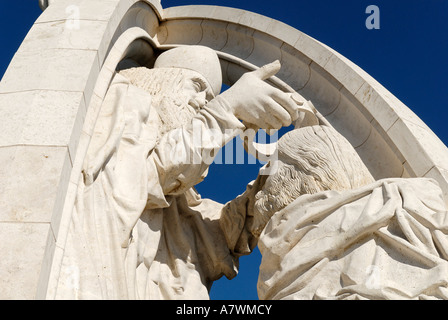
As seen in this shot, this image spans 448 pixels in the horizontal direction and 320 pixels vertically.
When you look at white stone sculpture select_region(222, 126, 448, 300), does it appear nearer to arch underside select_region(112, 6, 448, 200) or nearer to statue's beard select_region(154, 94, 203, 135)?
arch underside select_region(112, 6, 448, 200)

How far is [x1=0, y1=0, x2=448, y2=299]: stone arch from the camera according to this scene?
4.23 metres

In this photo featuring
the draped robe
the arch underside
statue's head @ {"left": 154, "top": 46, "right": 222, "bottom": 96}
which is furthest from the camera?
statue's head @ {"left": 154, "top": 46, "right": 222, "bottom": 96}

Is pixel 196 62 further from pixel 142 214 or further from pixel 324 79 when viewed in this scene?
pixel 142 214

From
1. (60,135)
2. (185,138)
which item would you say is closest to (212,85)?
(185,138)

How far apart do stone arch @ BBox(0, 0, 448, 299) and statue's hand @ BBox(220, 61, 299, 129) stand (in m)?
0.83

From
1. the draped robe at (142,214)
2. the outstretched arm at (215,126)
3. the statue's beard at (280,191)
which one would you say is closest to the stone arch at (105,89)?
the draped robe at (142,214)

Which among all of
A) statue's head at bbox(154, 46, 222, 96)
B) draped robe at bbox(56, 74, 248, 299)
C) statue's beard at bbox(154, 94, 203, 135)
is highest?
statue's head at bbox(154, 46, 222, 96)

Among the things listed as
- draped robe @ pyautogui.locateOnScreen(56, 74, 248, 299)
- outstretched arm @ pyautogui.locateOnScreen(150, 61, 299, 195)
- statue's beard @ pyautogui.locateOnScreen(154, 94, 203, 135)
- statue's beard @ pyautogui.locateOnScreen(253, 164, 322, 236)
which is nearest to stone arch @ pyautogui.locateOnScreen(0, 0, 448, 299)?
draped robe @ pyautogui.locateOnScreen(56, 74, 248, 299)

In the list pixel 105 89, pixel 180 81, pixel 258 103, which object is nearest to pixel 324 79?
pixel 258 103

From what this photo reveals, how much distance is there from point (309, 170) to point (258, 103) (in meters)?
0.71

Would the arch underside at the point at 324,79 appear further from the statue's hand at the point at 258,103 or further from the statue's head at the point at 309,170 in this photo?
the statue's hand at the point at 258,103

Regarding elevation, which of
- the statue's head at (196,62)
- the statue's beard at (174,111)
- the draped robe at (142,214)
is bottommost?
the draped robe at (142,214)

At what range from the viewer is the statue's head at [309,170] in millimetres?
5379

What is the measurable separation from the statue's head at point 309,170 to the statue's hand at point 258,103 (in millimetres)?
254
